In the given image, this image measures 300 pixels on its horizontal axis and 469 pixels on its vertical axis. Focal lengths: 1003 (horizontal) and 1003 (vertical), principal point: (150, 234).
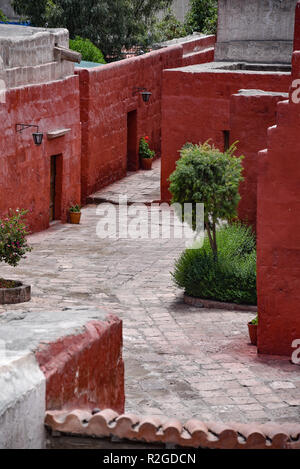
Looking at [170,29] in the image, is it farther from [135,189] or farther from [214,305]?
[214,305]

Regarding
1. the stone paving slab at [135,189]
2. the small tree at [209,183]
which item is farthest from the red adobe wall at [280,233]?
the stone paving slab at [135,189]

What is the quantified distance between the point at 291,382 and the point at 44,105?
10.3m

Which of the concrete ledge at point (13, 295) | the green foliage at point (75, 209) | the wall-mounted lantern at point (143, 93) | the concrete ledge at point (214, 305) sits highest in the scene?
the wall-mounted lantern at point (143, 93)

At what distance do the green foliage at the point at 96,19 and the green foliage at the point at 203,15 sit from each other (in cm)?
285

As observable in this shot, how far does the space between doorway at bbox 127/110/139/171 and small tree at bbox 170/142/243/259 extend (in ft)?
38.3

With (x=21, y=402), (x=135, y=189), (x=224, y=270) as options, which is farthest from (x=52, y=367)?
(x=135, y=189)

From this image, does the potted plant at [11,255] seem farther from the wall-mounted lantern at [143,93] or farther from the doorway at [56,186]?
the wall-mounted lantern at [143,93]

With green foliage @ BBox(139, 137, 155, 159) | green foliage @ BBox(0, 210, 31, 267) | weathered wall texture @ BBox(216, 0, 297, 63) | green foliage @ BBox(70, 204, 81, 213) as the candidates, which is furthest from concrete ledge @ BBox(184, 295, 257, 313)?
green foliage @ BBox(139, 137, 155, 159)

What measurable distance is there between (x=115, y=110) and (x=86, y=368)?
1829cm

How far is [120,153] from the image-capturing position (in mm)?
25281

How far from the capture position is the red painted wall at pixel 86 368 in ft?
20.4

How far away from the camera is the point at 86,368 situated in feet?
22.4

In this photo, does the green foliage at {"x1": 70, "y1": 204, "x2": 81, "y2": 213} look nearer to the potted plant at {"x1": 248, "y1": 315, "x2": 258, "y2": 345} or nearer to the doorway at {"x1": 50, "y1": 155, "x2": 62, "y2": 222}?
the doorway at {"x1": 50, "y1": 155, "x2": 62, "y2": 222}
